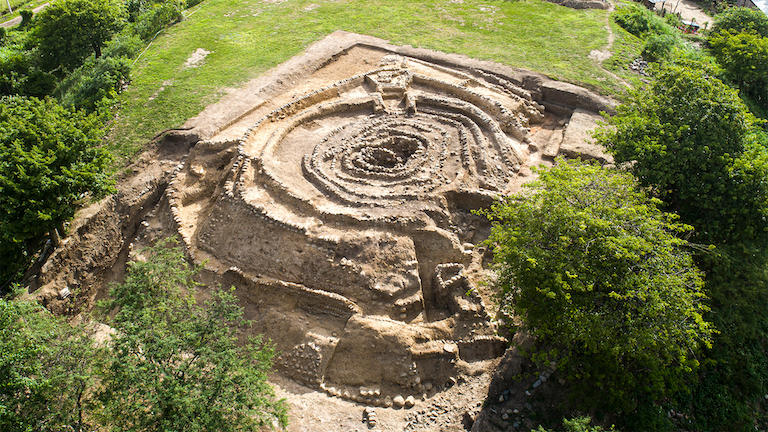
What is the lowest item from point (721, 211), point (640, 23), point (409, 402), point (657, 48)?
point (409, 402)

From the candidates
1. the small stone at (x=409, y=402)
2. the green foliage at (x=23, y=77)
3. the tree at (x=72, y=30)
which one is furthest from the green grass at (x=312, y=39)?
the small stone at (x=409, y=402)

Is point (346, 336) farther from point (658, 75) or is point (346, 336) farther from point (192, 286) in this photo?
point (658, 75)

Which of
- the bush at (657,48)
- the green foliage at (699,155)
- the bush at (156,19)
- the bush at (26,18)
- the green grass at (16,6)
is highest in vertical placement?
the green foliage at (699,155)

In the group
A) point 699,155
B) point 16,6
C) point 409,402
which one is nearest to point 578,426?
point 409,402

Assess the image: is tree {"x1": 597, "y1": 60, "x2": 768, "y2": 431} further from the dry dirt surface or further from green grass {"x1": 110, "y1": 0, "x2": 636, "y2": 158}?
green grass {"x1": 110, "y1": 0, "x2": 636, "y2": 158}

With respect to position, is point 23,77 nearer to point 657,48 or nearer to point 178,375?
point 178,375

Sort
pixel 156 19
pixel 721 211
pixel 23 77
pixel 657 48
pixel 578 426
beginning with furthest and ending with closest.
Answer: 1. pixel 156 19
2. pixel 23 77
3. pixel 657 48
4. pixel 721 211
5. pixel 578 426

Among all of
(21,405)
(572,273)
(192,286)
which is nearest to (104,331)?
(192,286)

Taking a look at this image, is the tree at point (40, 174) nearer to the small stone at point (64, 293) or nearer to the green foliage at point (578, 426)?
the small stone at point (64, 293)

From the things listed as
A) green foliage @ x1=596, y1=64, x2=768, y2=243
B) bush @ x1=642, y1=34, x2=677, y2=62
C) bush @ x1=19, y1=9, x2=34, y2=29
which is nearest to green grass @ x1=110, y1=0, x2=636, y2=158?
bush @ x1=642, y1=34, x2=677, y2=62
